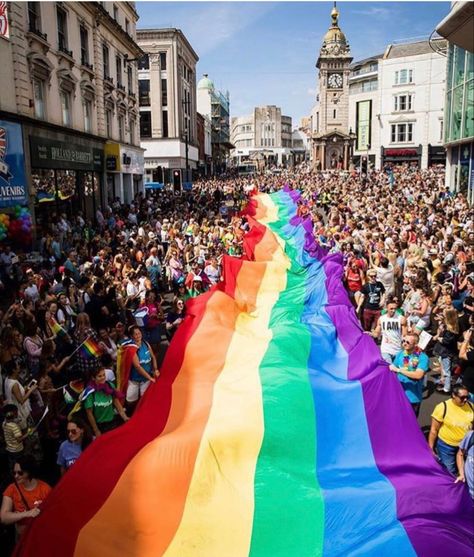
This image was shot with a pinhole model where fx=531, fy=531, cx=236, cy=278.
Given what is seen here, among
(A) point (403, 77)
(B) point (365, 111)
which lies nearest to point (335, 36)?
(B) point (365, 111)

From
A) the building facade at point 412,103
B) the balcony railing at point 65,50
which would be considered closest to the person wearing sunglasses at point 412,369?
the balcony railing at point 65,50

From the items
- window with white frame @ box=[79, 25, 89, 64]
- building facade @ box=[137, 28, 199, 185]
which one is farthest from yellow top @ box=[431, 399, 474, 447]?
building facade @ box=[137, 28, 199, 185]

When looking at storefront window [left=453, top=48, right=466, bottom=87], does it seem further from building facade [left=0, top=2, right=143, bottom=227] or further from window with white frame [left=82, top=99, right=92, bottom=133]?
window with white frame [left=82, top=99, right=92, bottom=133]

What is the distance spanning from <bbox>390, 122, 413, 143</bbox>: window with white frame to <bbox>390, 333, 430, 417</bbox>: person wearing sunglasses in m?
57.6

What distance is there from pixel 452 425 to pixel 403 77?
197ft

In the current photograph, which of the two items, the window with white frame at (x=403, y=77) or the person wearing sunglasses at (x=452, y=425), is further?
the window with white frame at (x=403, y=77)

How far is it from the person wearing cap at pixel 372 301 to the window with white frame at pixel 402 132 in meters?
53.6

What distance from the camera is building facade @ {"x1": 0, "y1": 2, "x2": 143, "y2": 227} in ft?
61.5

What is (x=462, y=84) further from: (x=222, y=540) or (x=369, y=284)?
(x=222, y=540)

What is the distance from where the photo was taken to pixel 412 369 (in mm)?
6949

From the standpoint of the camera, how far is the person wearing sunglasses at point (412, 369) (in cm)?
690

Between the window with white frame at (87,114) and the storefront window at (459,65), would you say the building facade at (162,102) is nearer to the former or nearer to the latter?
the window with white frame at (87,114)

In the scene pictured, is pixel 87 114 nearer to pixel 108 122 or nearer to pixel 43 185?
pixel 108 122

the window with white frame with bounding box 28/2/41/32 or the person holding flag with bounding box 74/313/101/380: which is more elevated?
the window with white frame with bounding box 28/2/41/32
